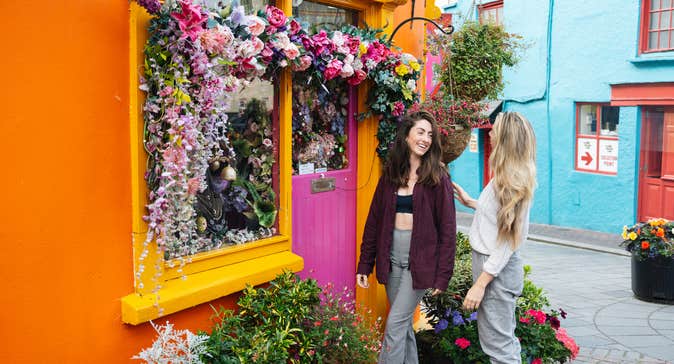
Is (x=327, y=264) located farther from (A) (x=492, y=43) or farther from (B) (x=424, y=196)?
(A) (x=492, y=43)

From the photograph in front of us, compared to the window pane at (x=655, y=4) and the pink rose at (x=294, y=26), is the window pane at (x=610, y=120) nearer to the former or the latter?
the window pane at (x=655, y=4)

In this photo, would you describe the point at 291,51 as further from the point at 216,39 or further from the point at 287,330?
the point at 287,330

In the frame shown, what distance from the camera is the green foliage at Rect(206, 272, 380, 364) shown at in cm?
343

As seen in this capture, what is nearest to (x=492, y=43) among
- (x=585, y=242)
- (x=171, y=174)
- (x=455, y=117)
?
(x=455, y=117)

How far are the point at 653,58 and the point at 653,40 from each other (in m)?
0.62

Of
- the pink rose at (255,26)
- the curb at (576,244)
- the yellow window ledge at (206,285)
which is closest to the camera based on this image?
the yellow window ledge at (206,285)

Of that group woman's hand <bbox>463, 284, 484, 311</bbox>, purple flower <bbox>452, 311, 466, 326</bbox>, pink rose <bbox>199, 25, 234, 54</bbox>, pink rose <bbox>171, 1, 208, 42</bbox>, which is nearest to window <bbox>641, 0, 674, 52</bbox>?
purple flower <bbox>452, 311, 466, 326</bbox>

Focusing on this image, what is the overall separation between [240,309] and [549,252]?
8892 mm

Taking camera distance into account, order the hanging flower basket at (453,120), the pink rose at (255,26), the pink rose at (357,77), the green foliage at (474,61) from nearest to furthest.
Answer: the pink rose at (255,26)
the pink rose at (357,77)
the hanging flower basket at (453,120)
the green foliage at (474,61)

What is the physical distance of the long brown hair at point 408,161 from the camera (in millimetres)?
4246

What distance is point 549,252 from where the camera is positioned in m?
11.5

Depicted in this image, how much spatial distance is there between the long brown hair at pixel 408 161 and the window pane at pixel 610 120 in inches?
A: 397

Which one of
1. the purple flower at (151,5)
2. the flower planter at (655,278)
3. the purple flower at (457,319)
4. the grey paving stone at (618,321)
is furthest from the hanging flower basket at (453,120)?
the flower planter at (655,278)

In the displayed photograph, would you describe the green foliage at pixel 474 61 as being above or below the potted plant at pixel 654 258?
above
